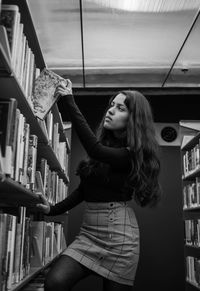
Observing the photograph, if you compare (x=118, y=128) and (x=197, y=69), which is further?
(x=197, y=69)

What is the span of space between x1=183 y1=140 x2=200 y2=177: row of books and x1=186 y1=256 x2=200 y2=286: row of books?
891 millimetres

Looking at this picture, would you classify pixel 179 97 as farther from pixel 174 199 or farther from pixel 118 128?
pixel 118 128

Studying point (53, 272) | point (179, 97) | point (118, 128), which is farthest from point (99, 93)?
point (53, 272)

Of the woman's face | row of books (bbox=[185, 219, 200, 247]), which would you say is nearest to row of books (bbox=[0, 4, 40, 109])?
the woman's face

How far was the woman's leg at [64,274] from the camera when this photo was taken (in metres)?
1.32

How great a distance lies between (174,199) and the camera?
15.4 ft

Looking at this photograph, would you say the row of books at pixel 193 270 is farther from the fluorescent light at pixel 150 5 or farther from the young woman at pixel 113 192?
the fluorescent light at pixel 150 5

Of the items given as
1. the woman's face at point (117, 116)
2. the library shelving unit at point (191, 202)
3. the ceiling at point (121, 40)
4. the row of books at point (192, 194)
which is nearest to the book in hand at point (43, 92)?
the woman's face at point (117, 116)

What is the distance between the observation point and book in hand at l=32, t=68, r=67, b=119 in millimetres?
1519

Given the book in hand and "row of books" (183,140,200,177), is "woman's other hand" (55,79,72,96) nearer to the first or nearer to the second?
the book in hand

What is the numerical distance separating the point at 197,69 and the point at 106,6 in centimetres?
159

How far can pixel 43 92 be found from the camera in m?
1.52

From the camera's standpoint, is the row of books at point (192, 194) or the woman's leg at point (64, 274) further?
the row of books at point (192, 194)

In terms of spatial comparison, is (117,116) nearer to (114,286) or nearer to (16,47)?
(16,47)
